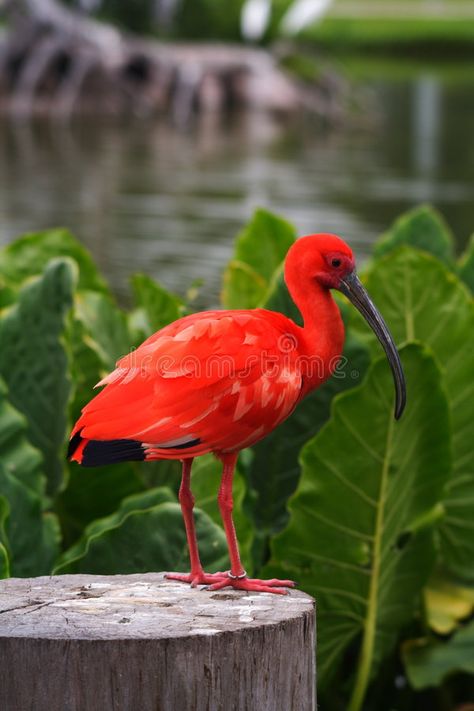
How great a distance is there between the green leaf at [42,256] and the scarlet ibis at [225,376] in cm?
231

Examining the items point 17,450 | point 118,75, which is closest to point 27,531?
point 17,450

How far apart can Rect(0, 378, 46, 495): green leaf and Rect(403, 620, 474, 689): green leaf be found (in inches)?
42.5

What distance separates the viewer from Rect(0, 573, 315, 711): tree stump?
2.13m

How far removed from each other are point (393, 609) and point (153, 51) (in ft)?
68.9

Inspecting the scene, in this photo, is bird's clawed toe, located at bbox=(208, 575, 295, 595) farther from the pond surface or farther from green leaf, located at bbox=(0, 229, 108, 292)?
the pond surface

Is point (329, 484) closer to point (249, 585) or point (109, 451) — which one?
point (249, 585)

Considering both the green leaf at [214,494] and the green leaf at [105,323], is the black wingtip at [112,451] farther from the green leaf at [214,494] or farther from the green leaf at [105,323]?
the green leaf at [105,323]

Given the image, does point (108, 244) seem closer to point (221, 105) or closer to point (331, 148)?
point (331, 148)

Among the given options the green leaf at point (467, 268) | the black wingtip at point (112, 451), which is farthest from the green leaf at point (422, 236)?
the black wingtip at point (112, 451)

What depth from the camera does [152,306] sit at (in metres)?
4.03

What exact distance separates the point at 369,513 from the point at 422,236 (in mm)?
1490

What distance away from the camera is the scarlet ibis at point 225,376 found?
2119 millimetres

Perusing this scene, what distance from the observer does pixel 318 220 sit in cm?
1253

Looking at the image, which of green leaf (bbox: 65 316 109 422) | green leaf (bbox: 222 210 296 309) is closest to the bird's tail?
green leaf (bbox: 65 316 109 422)
